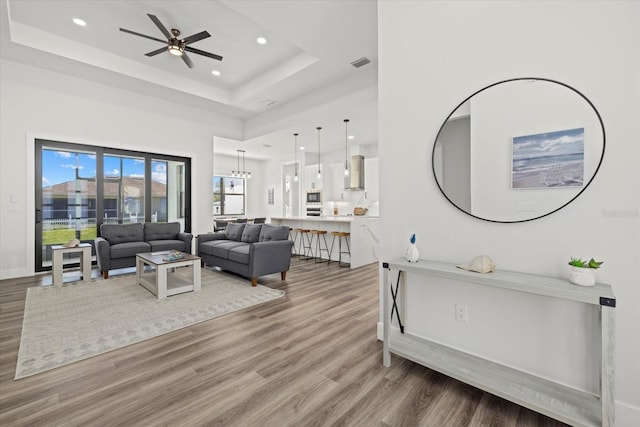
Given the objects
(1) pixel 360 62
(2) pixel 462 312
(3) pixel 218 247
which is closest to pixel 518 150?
(2) pixel 462 312

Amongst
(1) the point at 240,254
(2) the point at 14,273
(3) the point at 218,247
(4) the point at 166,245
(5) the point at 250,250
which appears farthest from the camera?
(4) the point at 166,245

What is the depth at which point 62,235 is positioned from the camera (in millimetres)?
5484

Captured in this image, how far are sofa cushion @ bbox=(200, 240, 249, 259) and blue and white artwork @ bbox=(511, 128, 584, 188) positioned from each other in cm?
407

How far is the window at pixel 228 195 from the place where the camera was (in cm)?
1074

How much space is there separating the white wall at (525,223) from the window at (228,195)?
9281mm

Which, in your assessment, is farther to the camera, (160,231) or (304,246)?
(304,246)

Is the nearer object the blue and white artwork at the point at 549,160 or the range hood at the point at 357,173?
the blue and white artwork at the point at 549,160

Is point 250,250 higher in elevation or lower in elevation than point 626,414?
higher

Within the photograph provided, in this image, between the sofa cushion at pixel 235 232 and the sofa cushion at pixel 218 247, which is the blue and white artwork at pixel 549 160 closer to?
the sofa cushion at pixel 218 247

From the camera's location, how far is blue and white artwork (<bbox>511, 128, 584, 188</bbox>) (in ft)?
5.57

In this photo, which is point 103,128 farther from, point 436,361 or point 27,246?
point 436,361

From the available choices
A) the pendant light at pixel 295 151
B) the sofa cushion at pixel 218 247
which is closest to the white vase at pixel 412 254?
the sofa cushion at pixel 218 247

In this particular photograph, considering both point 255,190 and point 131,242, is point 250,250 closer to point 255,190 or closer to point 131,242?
point 131,242

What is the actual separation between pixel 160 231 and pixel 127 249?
100cm
